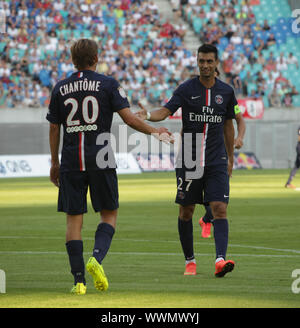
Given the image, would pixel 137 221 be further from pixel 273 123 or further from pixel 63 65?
pixel 273 123

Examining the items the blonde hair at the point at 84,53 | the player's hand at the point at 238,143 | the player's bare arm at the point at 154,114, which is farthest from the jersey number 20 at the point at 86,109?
the player's hand at the point at 238,143

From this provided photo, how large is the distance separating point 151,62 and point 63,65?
5.44 metres

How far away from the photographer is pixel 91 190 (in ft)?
27.3

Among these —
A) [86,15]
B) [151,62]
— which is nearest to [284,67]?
[151,62]

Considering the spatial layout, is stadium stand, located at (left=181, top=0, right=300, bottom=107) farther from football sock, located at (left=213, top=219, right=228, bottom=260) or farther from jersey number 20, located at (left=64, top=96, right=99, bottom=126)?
jersey number 20, located at (left=64, top=96, right=99, bottom=126)

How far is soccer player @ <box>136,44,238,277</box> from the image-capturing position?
31.9ft

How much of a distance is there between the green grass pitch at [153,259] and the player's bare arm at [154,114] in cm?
167

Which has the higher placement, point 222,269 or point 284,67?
point 284,67

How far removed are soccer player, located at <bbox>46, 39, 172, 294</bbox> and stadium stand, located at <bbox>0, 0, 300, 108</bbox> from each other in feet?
106

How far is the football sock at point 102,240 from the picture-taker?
8180 mm

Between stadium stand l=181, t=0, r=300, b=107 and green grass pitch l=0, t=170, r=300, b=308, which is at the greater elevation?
stadium stand l=181, t=0, r=300, b=107

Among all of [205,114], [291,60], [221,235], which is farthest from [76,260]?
[291,60]

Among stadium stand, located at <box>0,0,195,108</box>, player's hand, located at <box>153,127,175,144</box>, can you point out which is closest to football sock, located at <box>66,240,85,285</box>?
player's hand, located at <box>153,127,175,144</box>

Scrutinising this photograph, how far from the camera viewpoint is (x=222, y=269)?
915cm
